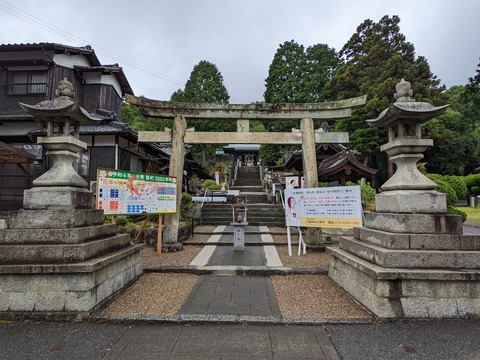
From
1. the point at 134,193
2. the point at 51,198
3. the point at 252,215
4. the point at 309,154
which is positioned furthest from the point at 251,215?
the point at 51,198

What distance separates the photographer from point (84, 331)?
3406mm

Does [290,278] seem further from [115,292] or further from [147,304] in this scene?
[115,292]

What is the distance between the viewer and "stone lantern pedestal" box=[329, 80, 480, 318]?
358 centimetres

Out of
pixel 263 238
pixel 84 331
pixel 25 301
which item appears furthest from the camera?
pixel 263 238

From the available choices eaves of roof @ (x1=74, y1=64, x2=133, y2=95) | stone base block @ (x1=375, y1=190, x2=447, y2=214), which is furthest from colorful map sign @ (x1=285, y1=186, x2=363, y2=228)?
eaves of roof @ (x1=74, y1=64, x2=133, y2=95)

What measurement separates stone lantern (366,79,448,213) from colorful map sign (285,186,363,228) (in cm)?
164

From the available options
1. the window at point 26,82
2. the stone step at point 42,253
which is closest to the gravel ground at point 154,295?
the stone step at point 42,253

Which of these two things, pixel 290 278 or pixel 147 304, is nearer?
pixel 147 304

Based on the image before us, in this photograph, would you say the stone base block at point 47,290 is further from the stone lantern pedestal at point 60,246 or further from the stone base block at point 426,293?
the stone base block at point 426,293

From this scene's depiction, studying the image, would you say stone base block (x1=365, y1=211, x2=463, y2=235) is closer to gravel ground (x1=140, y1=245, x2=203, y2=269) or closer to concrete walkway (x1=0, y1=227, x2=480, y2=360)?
concrete walkway (x1=0, y1=227, x2=480, y2=360)

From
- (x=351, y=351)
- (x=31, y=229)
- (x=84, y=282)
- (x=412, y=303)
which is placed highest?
(x=31, y=229)

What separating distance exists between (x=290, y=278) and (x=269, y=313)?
1.90 meters

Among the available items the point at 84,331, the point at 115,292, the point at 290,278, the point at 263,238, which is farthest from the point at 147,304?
the point at 263,238

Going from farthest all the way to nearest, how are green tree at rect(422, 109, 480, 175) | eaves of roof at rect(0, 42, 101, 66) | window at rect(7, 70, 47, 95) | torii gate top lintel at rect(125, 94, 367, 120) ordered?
green tree at rect(422, 109, 480, 175), window at rect(7, 70, 47, 95), eaves of roof at rect(0, 42, 101, 66), torii gate top lintel at rect(125, 94, 367, 120)
